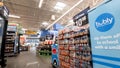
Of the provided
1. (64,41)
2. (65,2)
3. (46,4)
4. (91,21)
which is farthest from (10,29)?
(91,21)

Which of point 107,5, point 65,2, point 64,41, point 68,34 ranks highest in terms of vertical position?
point 65,2

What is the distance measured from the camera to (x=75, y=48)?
354 cm

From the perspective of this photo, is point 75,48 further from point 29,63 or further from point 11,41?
point 11,41

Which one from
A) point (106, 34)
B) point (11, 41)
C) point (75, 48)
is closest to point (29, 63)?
point (75, 48)

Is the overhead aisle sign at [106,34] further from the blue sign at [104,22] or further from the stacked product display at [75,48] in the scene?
the stacked product display at [75,48]

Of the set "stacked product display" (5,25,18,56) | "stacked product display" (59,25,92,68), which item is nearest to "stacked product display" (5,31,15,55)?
"stacked product display" (5,25,18,56)

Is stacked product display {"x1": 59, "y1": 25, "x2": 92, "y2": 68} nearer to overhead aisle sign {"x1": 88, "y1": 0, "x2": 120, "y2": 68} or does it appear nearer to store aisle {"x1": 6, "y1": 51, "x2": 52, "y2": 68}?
overhead aisle sign {"x1": 88, "y1": 0, "x2": 120, "y2": 68}

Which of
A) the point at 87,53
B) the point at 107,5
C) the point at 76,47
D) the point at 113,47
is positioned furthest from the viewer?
the point at 76,47

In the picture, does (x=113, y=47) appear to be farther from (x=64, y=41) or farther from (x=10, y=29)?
(x=10, y=29)

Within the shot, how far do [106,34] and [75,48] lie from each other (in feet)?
5.74

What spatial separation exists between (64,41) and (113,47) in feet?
9.38

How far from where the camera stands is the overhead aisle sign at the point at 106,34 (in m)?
1.70

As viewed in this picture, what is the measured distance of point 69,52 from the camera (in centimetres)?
403

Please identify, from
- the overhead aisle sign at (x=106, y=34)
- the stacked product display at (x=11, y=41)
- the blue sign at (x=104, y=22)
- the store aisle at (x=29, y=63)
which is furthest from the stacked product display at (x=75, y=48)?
the stacked product display at (x=11, y=41)
